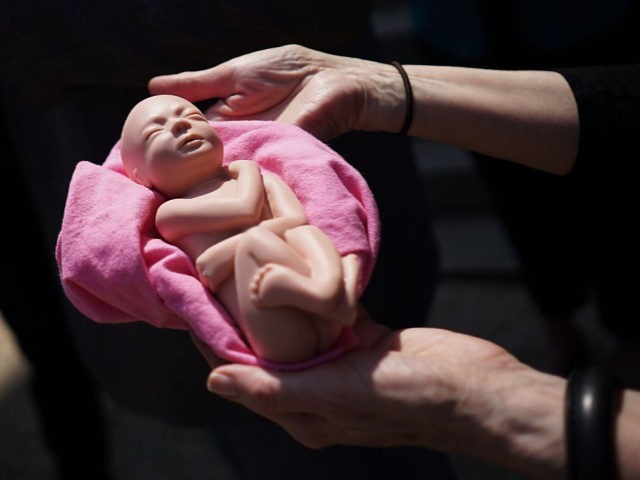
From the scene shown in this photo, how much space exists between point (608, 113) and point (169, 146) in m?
0.89

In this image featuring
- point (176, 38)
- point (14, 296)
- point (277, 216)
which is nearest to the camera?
point (277, 216)

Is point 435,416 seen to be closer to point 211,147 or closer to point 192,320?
point 192,320

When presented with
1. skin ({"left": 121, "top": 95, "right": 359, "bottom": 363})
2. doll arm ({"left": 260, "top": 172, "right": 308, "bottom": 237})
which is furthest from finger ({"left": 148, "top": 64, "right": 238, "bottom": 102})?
doll arm ({"left": 260, "top": 172, "right": 308, "bottom": 237})

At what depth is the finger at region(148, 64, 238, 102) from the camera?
1.59 meters

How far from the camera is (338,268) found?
1272 millimetres

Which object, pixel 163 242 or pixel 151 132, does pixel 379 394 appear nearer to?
pixel 163 242

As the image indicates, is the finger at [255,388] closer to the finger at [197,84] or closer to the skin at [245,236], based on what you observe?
the skin at [245,236]

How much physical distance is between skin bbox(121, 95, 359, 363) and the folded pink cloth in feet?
0.09

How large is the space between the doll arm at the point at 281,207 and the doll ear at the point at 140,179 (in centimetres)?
21

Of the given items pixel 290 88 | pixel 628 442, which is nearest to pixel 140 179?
pixel 290 88

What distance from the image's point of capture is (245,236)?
4.28 ft

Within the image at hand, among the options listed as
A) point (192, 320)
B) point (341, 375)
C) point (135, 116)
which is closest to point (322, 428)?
point (341, 375)

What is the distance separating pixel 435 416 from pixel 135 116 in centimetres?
74

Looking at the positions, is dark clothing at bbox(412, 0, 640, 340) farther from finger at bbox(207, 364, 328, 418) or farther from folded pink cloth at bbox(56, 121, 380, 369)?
finger at bbox(207, 364, 328, 418)
